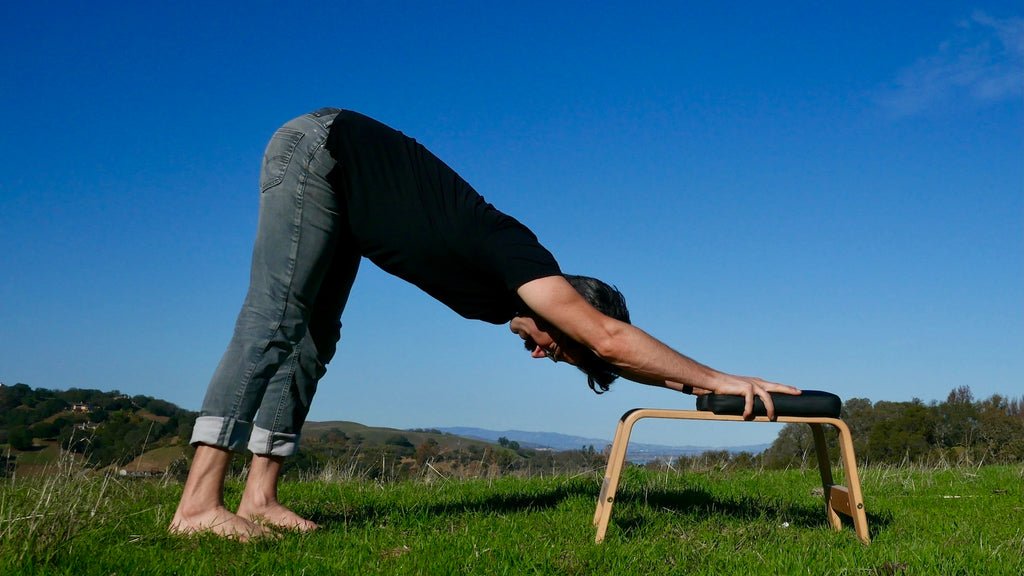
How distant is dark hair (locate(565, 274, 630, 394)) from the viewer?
378 centimetres

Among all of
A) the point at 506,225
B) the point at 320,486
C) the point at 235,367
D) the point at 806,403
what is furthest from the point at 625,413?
the point at 320,486

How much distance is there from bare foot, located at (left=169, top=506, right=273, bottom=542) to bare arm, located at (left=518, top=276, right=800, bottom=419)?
5.68ft

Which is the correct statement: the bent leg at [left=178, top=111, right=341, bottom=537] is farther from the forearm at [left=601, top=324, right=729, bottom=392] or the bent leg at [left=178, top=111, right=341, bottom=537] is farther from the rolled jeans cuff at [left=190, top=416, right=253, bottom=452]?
the forearm at [left=601, top=324, right=729, bottom=392]

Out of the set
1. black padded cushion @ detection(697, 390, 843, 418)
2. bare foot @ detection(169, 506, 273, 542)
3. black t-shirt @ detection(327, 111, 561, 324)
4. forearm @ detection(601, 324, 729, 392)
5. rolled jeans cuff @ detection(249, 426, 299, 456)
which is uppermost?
black t-shirt @ detection(327, 111, 561, 324)

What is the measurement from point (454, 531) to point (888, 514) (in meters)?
3.11

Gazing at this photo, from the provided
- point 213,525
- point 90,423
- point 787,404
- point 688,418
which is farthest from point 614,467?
point 90,423

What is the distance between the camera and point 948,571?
319 cm

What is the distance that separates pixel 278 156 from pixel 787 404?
2.80 meters

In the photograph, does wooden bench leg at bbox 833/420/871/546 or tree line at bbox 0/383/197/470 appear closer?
wooden bench leg at bbox 833/420/871/546

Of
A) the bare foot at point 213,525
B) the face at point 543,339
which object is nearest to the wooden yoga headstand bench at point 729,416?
the face at point 543,339

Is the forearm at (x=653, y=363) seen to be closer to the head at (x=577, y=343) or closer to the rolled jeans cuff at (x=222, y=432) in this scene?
the head at (x=577, y=343)

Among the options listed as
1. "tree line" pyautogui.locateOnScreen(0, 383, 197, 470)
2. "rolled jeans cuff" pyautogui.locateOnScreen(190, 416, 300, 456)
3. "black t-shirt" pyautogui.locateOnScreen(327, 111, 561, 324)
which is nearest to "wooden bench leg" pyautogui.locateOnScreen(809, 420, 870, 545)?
"black t-shirt" pyautogui.locateOnScreen(327, 111, 561, 324)

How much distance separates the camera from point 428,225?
343 cm

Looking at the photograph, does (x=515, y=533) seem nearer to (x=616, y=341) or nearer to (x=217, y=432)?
(x=616, y=341)
